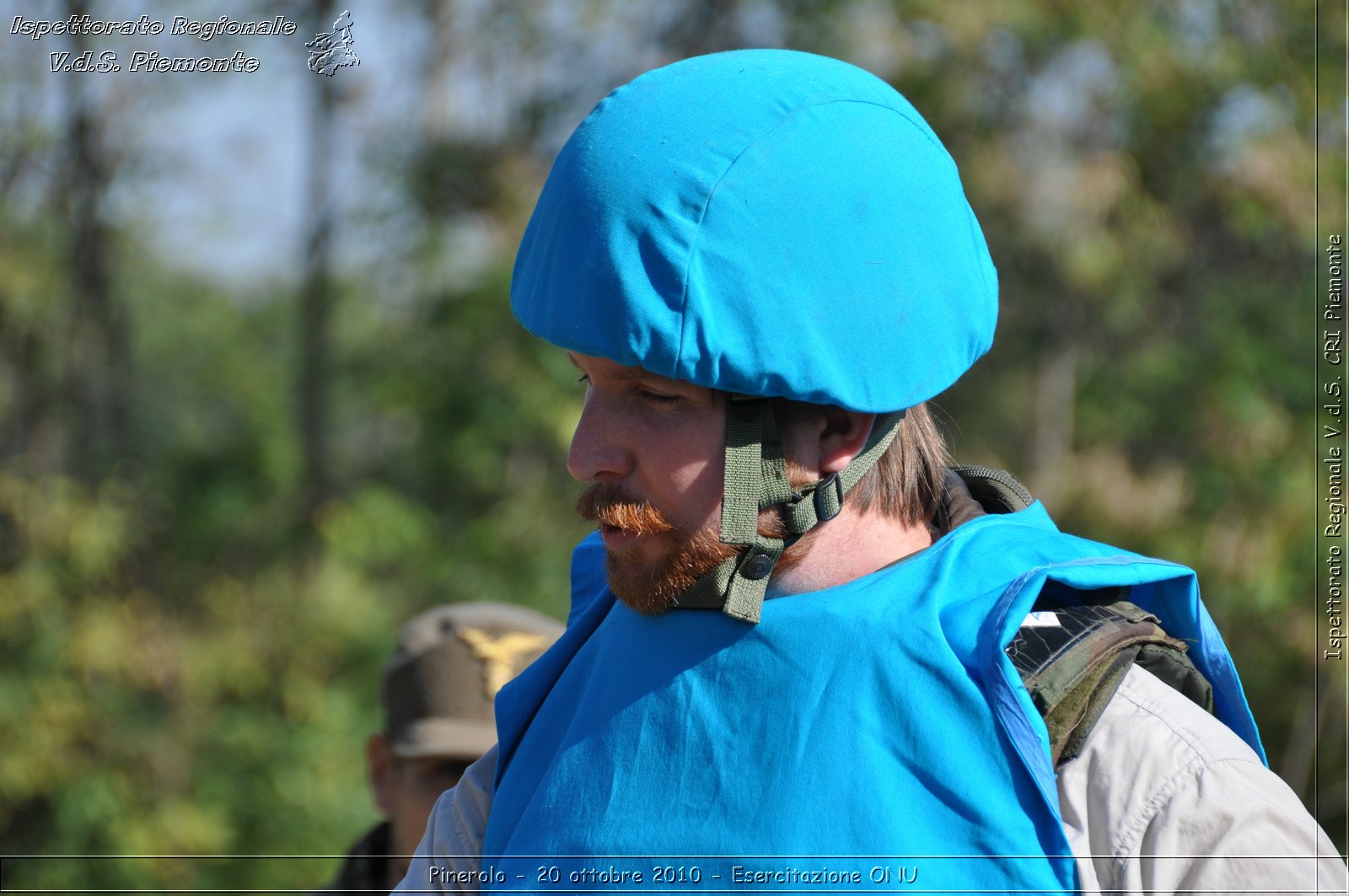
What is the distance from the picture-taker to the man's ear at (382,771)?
8.27 ft

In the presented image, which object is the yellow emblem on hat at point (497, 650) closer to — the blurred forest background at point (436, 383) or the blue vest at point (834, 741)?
the blue vest at point (834, 741)

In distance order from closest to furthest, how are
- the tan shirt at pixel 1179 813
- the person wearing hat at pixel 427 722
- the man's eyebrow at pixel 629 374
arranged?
the tan shirt at pixel 1179 813 → the man's eyebrow at pixel 629 374 → the person wearing hat at pixel 427 722

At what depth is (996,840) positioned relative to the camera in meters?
1.18

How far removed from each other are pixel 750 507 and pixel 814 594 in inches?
4.8

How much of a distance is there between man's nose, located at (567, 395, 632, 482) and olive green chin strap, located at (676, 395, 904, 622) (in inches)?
4.8

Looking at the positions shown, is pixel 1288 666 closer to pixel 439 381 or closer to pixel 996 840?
pixel 439 381

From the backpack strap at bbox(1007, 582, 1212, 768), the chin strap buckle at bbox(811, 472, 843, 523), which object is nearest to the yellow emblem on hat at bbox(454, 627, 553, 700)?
the chin strap buckle at bbox(811, 472, 843, 523)

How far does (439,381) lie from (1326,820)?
4.72 meters

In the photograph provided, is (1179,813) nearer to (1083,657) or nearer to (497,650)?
(1083,657)

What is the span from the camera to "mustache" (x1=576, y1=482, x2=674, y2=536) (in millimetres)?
1403

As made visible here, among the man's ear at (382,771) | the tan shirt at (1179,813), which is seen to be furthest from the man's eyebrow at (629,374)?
the man's ear at (382,771)

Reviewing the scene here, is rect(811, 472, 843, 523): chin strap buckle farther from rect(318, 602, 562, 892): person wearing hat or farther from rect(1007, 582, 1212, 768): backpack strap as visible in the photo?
rect(318, 602, 562, 892): person wearing hat

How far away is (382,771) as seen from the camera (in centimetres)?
256

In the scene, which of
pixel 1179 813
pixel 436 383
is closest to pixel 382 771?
pixel 1179 813
